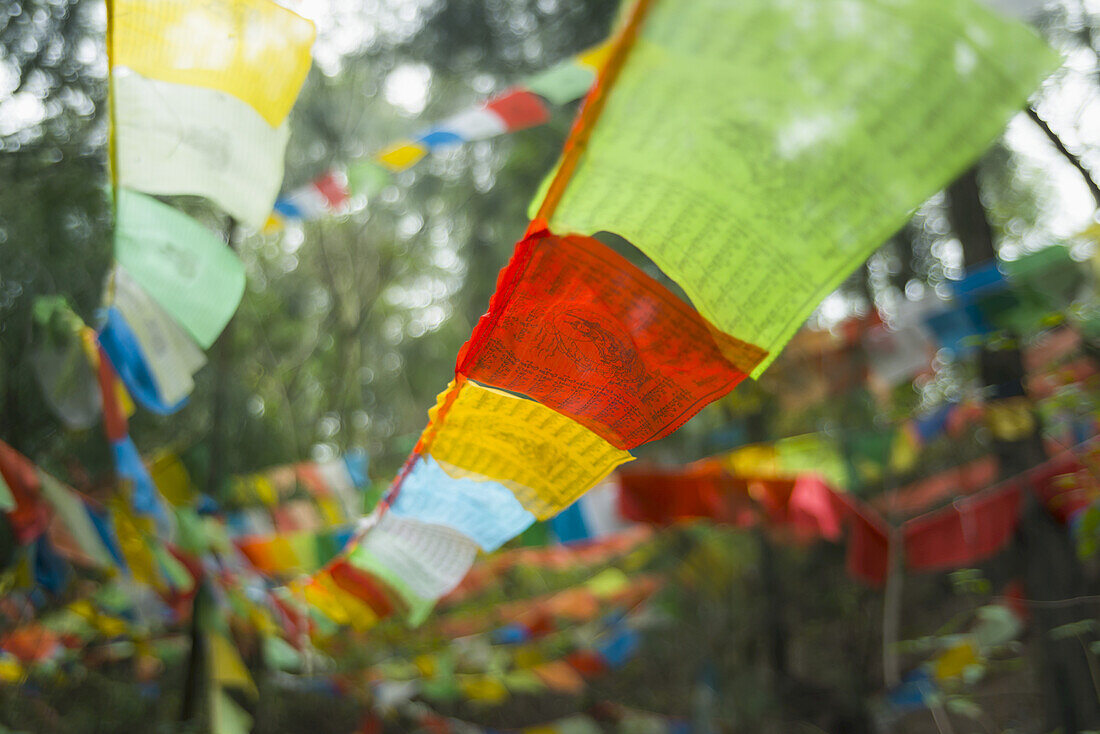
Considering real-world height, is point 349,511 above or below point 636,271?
above

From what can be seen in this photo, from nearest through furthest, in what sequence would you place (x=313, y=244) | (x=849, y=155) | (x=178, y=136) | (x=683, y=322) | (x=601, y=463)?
(x=849, y=155) → (x=683, y=322) → (x=601, y=463) → (x=178, y=136) → (x=313, y=244)

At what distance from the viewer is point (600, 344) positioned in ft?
3.88

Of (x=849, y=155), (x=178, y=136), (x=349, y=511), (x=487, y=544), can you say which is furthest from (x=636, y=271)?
(x=349, y=511)

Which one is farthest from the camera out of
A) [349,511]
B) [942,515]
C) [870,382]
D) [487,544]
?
[349,511]

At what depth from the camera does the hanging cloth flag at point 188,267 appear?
191 cm

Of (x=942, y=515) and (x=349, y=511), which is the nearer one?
(x=942, y=515)

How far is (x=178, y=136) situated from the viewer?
Result: 167 cm

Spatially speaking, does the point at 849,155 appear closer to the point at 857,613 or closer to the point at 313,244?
the point at 857,613

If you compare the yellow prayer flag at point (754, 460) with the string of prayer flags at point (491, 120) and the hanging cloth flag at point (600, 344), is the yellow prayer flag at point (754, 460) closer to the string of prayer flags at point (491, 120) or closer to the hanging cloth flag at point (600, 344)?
the string of prayer flags at point (491, 120)

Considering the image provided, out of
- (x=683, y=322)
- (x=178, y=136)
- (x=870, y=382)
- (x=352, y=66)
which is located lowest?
(x=683, y=322)

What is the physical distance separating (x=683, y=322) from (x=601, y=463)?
341 mm

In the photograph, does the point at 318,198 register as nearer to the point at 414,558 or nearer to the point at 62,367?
the point at 62,367

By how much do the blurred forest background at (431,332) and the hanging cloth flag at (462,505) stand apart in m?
1.26

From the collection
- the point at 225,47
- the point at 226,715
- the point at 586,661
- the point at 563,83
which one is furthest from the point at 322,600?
the point at 586,661
